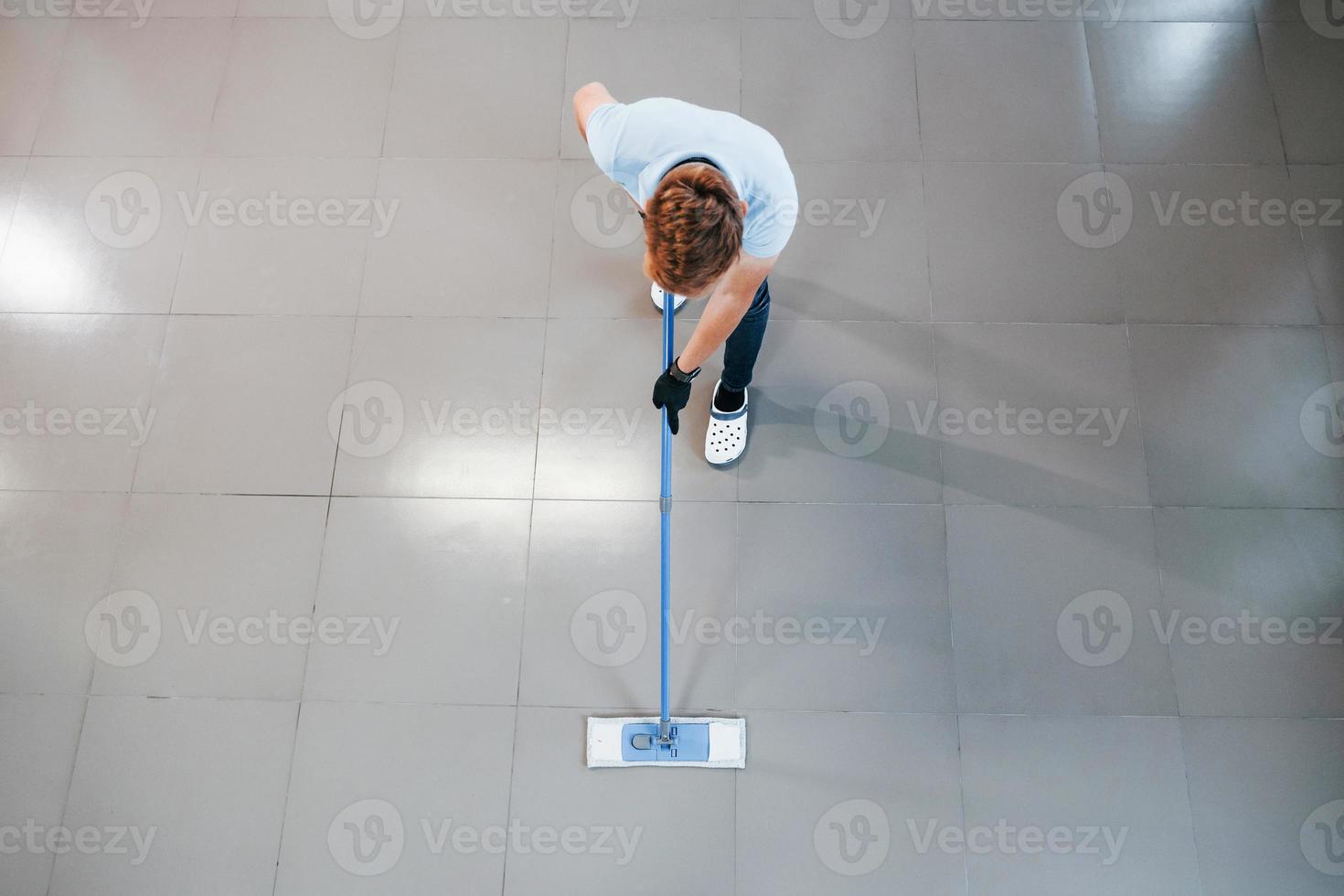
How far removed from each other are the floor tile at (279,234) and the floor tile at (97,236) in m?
0.07

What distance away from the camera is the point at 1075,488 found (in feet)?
7.29

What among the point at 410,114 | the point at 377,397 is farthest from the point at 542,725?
the point at 410,114

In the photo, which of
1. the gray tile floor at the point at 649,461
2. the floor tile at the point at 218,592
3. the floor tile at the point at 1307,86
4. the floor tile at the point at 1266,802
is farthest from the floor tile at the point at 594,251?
the floor tile at the point at 1307,86

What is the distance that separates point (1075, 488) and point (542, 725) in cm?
158

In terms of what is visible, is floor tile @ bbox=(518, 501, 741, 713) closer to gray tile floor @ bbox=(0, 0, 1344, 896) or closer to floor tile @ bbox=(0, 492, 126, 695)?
gray tile floor @ bbox=(0, 0, 1344, 896)

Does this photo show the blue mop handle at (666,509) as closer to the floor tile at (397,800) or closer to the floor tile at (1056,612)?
the floor tile at (397,800)

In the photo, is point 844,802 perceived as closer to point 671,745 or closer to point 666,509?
point 671,745

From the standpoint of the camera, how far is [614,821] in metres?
1.97

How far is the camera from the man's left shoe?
2.19 metres

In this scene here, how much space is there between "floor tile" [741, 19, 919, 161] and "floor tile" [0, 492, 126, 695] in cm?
228

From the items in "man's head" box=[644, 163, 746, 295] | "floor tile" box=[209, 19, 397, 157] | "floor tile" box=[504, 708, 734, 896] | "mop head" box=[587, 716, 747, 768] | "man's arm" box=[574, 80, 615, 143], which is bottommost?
"floor tile" box=[504, 708, 734, 896]

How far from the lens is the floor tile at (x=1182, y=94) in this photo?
8.32ft

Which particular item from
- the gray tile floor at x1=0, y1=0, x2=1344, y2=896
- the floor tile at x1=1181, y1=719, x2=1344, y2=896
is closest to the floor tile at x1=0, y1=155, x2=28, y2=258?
the gray tile floor at x1=0, y1=0, x2=1344, y2=896

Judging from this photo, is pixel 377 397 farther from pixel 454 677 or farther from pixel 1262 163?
pixel 1262 163
